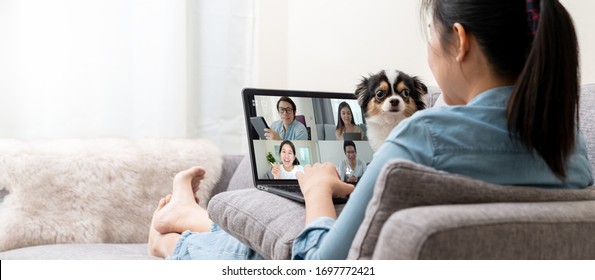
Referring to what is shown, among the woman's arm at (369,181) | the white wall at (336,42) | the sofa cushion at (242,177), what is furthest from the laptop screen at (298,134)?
the white wall at (336,42)

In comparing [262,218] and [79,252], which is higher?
[262,218]

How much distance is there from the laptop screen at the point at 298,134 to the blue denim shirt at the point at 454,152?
18.9 inches

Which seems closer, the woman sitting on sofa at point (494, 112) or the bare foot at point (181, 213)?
the woman sitting on sofa at point (494, 112)

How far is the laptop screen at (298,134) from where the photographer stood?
137 cm

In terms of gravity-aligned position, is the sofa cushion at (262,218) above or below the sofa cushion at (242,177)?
above

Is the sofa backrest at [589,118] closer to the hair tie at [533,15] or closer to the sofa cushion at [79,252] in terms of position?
the hair tie at [533,15]

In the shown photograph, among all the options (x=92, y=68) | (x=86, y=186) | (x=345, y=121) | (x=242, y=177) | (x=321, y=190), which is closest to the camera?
(x=321, y=190)

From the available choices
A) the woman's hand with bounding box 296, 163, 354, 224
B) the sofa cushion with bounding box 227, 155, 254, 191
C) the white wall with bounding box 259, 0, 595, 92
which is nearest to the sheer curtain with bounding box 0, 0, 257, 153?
the white wall with bounding box 259, 0, 595, 92

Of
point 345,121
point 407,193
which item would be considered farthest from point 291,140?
point 407,193

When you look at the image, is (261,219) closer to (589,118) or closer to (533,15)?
(533,15)

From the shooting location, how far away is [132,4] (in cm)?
252

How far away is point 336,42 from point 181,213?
120cm

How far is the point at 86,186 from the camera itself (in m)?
2.06

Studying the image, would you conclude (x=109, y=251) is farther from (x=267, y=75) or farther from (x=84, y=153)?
(x=267, y=75)
